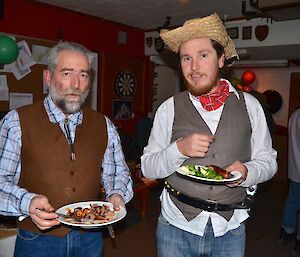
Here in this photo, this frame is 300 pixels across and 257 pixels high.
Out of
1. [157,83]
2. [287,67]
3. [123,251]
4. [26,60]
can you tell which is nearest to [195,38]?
[123,251]

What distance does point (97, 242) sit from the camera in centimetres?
153

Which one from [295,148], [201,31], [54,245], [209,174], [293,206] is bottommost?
[293,206]

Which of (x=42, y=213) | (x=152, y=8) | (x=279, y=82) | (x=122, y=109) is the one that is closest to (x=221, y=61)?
(x=42, y=213)

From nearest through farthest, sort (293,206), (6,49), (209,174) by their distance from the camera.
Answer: (209,174) < (6,49) < (293,206)

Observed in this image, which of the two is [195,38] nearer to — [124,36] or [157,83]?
[124,36]

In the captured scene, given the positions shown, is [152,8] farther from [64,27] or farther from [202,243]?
[202,243]

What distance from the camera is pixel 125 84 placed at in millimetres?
5129

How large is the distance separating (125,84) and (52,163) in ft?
12.6

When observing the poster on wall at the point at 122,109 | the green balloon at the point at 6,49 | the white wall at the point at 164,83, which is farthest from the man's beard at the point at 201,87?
the white wall at the point at 164,83

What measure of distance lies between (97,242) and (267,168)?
82cm

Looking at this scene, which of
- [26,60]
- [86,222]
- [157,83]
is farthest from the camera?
[157,83]

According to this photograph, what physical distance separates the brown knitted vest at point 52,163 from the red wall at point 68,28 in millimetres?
2662

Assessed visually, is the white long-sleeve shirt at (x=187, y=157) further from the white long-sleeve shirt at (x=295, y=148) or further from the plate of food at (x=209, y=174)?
the white long-sleeve shirt at (x=295, y=148)

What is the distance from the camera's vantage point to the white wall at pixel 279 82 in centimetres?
668
